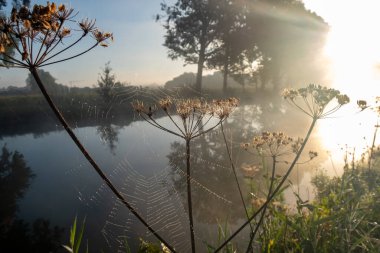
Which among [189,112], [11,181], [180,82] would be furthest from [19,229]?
[180,82]

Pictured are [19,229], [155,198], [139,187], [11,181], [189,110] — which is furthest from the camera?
[11,181]

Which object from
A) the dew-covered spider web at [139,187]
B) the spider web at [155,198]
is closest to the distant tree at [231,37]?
the dew-covered spider web at [139,187]

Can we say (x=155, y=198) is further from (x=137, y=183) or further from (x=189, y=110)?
(x=189, y=110)

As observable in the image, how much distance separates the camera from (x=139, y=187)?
364 inches

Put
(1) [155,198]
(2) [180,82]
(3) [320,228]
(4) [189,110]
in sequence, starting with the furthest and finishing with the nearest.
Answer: (2) [180,82] → (1) [155,198] → (3) [320,228] → (4) [189,110]

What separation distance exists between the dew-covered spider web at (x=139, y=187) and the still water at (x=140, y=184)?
0.02 meters

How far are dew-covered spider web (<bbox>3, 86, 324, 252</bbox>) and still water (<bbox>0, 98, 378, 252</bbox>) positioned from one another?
23mm

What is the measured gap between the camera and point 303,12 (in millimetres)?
46281

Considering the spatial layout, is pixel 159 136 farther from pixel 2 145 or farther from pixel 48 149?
pixel 2 145

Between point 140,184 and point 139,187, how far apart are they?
0.29 metres

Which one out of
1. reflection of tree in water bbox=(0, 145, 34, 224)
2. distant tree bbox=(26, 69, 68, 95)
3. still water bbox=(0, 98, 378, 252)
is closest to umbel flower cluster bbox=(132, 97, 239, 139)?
still water bbox=(0, 98, 378, 252)

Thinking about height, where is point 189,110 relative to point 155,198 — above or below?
above

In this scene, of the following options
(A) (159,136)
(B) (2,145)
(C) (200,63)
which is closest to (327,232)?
(A) (159,136)

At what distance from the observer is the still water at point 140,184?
24.0 ft
